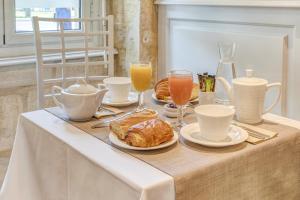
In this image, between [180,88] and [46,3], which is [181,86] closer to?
[180,88]

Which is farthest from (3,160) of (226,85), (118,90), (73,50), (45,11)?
(226,85)

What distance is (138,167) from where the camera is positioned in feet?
3.44

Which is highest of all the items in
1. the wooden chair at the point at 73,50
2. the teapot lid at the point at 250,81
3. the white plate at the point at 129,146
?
the wooden chair at the point at 73,50

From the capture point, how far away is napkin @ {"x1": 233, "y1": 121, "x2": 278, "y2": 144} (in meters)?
1.22

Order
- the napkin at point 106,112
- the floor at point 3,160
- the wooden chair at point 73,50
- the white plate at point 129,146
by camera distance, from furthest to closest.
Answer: the floor at point 3,160
the wooden chair at point 73,50
the napkin at point 106,112
the white plate at point 129,146

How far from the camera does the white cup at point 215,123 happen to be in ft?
3.83

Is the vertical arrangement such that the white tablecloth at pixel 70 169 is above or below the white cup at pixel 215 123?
below

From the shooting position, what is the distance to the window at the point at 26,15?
272 centimetres

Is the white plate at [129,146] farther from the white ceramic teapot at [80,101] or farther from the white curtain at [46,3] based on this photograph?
the white curtain at [46,3]

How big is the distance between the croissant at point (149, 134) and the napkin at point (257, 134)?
0.82 ft

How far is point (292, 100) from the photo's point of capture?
2.17 metres

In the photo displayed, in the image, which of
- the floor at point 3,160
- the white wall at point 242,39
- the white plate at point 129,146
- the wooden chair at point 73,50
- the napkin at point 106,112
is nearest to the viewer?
the white plate at point 129,146

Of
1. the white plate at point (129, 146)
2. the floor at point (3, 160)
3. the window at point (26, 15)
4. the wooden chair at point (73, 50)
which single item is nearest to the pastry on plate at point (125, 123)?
the white plate at point (129, 146)

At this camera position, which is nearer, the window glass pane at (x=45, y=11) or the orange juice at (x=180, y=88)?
the orange juice at (x=180, y=88)
